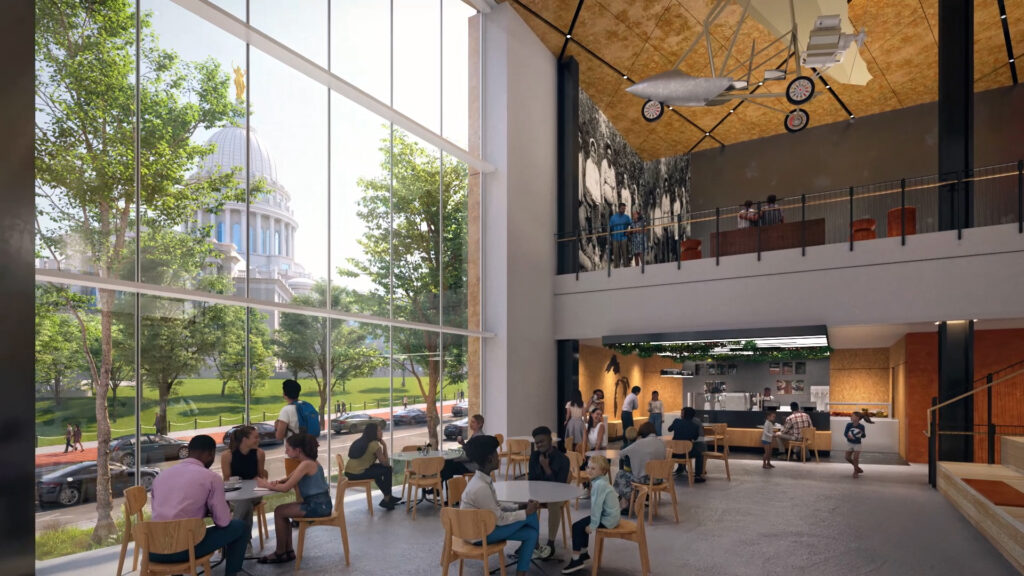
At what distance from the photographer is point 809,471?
40.8ft

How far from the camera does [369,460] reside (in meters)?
8.10

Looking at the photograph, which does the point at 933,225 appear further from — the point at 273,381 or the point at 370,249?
the point at 273,381

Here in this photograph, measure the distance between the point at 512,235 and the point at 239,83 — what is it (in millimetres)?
6706

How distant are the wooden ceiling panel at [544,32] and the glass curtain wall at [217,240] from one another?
9.50 ft

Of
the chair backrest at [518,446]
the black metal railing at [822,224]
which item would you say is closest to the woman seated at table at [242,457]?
the chair backrest at [518,446]

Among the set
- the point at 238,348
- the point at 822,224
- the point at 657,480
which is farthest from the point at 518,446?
the point at 822,224

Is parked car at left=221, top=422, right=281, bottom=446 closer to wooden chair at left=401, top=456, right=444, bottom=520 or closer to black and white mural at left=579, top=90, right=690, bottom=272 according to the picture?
wooden chair at left=401, top=456, right=444, bottom=520

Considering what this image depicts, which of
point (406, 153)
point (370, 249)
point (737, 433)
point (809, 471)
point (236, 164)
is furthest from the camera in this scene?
point (737, 433)

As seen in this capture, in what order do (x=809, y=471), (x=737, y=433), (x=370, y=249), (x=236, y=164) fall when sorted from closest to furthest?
(x=236, y=164) < (x=370, y=249) < (x=809, y=471) < (x=737, y=433)

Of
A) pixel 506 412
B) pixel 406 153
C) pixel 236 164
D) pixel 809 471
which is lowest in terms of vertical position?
pixel 809 471

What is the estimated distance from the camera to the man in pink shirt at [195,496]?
460cm

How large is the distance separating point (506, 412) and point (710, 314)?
15.0 ft

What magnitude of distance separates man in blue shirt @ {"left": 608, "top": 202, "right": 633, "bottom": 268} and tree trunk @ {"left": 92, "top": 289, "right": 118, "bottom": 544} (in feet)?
33.8

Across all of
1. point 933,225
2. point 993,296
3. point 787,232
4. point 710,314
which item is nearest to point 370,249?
point 710,314
